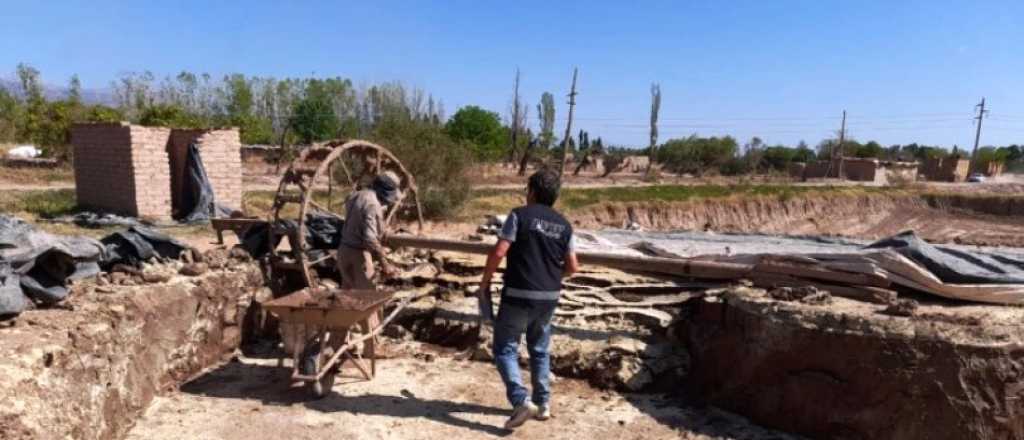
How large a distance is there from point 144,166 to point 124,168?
1.03 feet

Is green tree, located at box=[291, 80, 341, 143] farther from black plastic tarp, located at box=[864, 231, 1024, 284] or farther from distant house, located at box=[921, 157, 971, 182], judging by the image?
distant house, located at box=[921, 157, 971, 182]

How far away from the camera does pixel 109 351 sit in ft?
14.5

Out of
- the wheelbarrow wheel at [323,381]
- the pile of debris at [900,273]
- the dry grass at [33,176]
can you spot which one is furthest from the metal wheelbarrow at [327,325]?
the dry grass at [33,176]

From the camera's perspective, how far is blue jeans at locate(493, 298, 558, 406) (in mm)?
4449

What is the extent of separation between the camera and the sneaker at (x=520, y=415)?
454cm

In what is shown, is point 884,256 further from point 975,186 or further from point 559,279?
point 975,186

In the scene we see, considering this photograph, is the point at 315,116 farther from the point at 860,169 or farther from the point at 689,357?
the point at 689,357

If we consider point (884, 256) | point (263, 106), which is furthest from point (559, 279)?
point (263, 106)

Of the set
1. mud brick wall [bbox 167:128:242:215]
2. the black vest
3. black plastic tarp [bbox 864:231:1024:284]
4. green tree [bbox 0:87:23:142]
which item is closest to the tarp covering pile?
the black vest

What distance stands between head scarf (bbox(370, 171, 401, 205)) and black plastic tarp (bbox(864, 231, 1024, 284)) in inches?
169

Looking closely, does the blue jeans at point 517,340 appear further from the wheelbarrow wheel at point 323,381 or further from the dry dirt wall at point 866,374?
the dry dirt wall at point 866,374

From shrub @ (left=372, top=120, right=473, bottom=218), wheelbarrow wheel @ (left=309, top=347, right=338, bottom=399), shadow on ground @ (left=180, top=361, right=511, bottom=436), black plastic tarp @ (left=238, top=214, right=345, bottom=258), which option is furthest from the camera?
shrub @ (left=372, top=120, right=473, bottom=218)

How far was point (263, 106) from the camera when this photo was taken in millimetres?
46250

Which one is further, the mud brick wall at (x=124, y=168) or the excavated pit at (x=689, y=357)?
the mud brick wall at (x=124, y=168)
